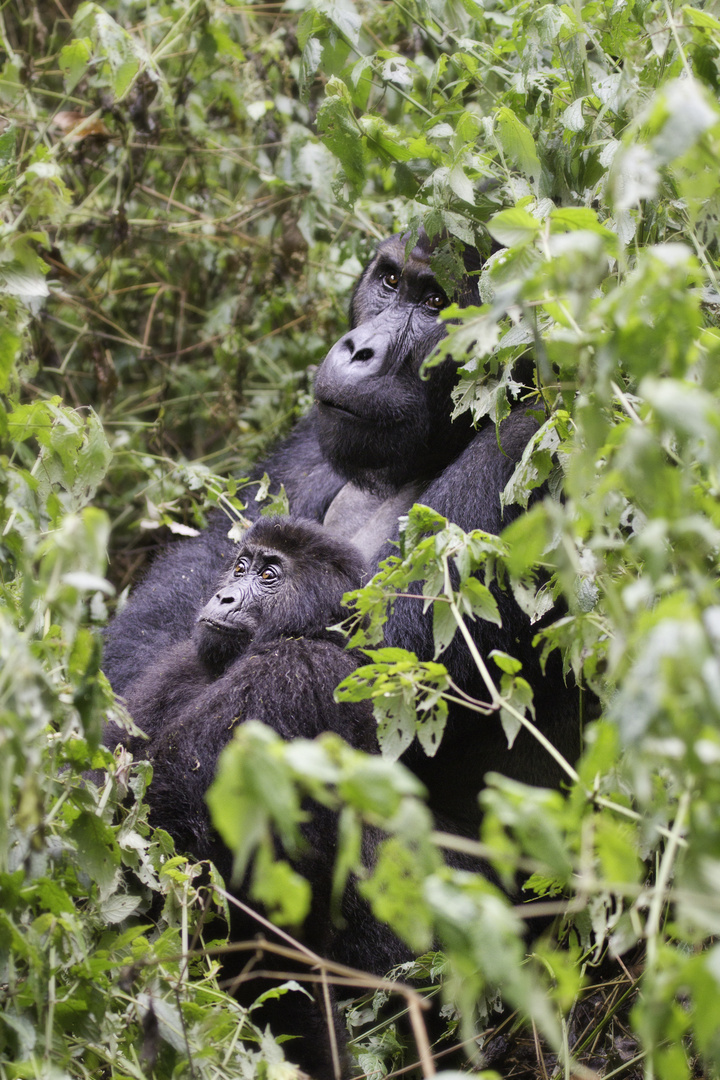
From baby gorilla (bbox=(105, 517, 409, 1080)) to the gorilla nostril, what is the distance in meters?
0.49

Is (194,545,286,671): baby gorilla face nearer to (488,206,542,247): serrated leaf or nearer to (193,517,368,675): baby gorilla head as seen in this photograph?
(193,517,368,675): baby gorilla head

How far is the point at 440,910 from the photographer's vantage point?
3.31 ft

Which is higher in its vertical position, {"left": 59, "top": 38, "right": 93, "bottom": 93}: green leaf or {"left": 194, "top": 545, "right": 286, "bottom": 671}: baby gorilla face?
{"left": 59, "top": 38, "right": 93, "bottom": 93}: green leaf

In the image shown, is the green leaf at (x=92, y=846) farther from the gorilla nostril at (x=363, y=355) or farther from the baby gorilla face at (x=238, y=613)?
the gorilla nostril at (x=363, y=355)

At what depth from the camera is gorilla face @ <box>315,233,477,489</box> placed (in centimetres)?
287

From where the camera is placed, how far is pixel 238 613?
273 centimetres

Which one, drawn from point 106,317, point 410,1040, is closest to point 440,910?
point 410,1040

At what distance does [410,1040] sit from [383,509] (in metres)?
1.43

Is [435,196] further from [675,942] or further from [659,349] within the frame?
[675,942]

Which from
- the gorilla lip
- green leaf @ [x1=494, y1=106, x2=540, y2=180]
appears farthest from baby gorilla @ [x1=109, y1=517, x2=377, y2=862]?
green leaf @ [x1=494, y1=106, x2=540, y2=180]

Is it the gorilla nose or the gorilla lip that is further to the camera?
the gorilla nose

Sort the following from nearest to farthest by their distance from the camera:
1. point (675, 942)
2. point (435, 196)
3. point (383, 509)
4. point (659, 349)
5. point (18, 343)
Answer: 1. point (659, 349)
2. point (18, 343)
3. point (675, 942)
4. point (435, 196)
5. point (383, 509)

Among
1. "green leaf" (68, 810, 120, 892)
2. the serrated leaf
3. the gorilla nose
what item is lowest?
"green leaf" (68, 810, 120, 892)

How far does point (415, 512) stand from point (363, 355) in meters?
1.14
